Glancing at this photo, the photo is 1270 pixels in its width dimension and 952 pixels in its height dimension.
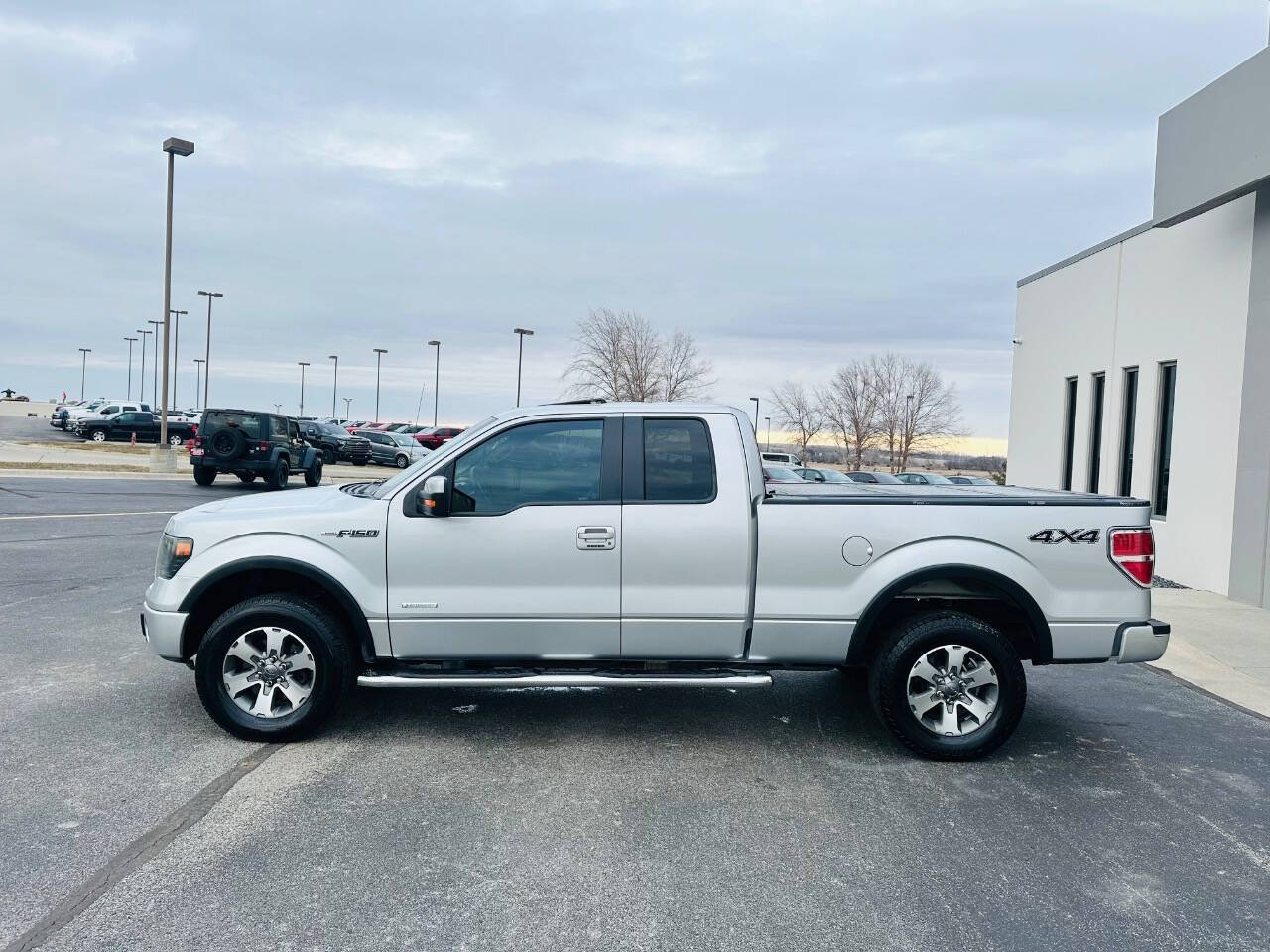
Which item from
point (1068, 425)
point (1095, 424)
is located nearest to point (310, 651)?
point (1095, 424)

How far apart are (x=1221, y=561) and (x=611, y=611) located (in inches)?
419

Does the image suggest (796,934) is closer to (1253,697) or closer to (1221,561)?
(1253,697)

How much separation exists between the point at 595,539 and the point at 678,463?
0.66m

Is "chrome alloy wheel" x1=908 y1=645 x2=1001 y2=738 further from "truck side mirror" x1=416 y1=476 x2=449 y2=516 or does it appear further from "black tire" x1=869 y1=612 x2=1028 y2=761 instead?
"truck side mirror" x1=416 y1=476 x2=449 y2=516

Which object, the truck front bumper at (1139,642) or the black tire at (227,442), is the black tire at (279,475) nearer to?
the black tire at (227,442)

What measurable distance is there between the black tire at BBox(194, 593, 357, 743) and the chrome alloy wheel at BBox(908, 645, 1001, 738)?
3.18m

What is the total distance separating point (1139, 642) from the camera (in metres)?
5.70

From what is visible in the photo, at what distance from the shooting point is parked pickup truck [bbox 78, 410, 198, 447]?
165 ft

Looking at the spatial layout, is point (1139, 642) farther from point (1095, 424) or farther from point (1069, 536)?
point (1095, 424)

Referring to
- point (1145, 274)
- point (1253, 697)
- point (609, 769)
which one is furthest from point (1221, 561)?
point (609, 769)

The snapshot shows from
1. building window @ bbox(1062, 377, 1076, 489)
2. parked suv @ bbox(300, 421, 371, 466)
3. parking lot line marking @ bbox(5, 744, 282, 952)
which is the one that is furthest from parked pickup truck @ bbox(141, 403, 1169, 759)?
parked suv @ bbox(300, 421, 371, 466)

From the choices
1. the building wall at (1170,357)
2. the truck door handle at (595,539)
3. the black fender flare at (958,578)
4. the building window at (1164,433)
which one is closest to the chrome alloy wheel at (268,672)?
the truck door handle at (595,539)

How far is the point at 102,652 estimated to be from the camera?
7848mm

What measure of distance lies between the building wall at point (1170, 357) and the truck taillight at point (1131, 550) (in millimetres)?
8525
